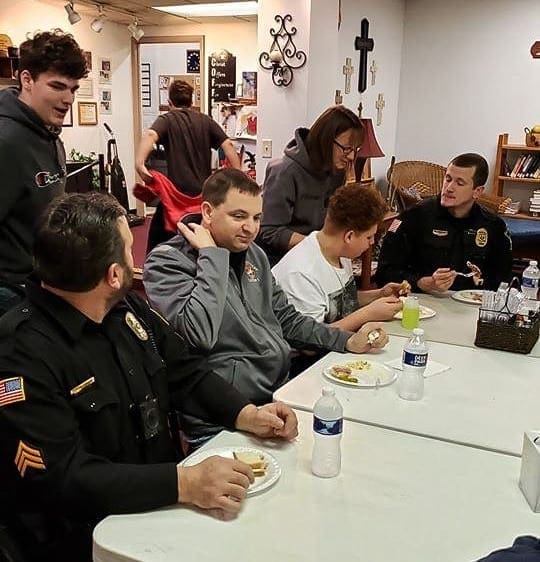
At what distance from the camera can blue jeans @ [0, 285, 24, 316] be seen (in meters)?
1.97

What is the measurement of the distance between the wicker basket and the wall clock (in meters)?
6.10

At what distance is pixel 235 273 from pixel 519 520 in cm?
106

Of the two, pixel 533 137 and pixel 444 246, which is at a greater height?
pixel 533 137

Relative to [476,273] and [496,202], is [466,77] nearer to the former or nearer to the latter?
[496,202]

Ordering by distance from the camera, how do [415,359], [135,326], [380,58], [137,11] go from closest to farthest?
1. [135,326]
2. [415,359]
3. [380,58]
4. [137,11]

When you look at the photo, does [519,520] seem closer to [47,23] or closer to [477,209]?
[477,209]

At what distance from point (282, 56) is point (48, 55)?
2405mm

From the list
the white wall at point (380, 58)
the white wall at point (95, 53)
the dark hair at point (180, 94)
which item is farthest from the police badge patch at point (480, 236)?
the white wall at point (95, 53)

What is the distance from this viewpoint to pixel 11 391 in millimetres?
1144

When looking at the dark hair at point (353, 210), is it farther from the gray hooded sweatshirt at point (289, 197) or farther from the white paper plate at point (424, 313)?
the gray hooded sweatshirt at point (289, 197)

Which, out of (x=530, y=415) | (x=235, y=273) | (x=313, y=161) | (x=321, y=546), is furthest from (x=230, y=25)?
(x=321, y=546)

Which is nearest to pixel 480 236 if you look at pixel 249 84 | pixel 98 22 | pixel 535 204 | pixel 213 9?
pixel 535 204

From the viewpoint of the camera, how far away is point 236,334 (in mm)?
1898

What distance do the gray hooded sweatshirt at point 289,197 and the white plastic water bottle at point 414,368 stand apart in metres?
1.28
